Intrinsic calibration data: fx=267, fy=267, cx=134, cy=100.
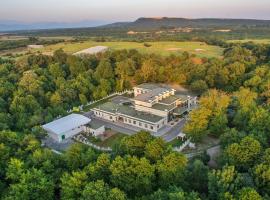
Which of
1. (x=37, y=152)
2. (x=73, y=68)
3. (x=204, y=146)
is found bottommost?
(x=204, y=146)

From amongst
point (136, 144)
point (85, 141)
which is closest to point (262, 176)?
point (136, 144)

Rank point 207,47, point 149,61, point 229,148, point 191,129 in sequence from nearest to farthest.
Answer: point 229,148
point 191,129
point 149,61
point 207,47

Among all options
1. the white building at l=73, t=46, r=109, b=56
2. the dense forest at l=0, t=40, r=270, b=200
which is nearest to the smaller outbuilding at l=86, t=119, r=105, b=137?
the dense forest at l=0, t=40, r=270, b=200

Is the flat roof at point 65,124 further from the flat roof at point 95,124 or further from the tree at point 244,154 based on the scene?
the tree at point 244,154

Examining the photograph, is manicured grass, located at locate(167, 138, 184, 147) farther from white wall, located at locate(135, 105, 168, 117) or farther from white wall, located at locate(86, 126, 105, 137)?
white wall, located at locate(86, 126, 105, 137)

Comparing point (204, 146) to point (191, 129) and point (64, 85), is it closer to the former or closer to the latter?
point (191, 129)

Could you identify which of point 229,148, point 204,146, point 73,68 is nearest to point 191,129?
point 204,146

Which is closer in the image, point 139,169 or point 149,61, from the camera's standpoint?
point 139,169

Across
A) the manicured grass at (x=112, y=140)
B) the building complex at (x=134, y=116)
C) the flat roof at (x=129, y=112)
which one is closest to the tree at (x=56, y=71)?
the building complex at (x=134, y=116)
